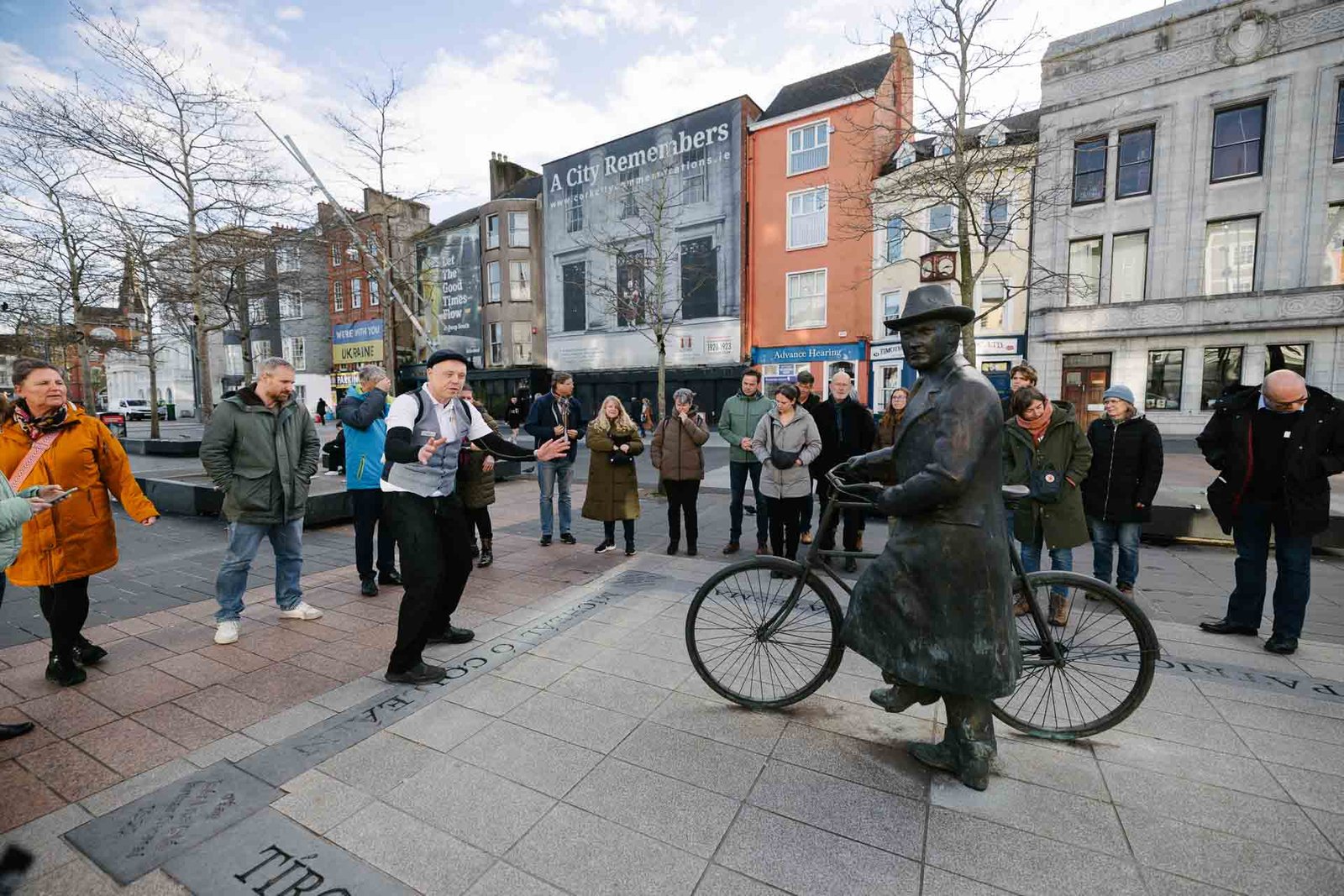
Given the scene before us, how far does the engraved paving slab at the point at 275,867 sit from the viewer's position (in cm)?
205

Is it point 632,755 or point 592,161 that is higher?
point 592,161

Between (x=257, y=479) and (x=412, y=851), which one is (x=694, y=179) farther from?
(x=412, y=851)

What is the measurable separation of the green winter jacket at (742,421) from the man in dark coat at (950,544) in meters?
4.30

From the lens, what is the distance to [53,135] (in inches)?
379

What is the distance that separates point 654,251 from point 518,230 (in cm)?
916

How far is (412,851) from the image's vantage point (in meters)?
2.23

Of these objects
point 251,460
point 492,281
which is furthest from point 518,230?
point 251,460

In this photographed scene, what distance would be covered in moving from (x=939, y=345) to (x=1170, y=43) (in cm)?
2416

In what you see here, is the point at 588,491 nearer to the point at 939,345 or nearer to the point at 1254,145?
the point at 939,345

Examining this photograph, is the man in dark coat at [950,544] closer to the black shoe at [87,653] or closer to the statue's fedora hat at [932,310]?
the statue's fedora hat at [932,310]

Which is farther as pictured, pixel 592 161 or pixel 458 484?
pixel 592 161

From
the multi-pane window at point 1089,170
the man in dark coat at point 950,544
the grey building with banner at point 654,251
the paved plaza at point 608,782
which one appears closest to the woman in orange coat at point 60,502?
the paved plaza at point 608,782

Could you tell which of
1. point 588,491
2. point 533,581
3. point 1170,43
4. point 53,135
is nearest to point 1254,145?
point 1170,43

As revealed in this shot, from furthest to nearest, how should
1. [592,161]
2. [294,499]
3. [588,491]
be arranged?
[592,161]
[588,491]
[294,499]
